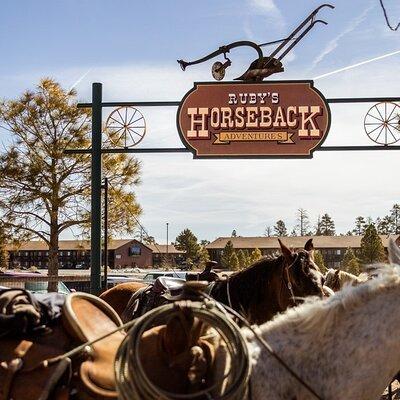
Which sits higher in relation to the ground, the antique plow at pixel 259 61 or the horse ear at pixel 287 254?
the antique plow at pixel 259 61

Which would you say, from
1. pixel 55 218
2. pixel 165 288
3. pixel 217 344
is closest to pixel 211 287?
pixel 165 288

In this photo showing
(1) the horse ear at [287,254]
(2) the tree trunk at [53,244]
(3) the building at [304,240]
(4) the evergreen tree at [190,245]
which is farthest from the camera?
(3) the building at [304,240]

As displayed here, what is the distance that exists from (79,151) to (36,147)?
541 inches

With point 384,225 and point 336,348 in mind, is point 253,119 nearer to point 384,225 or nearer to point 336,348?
point 336,348

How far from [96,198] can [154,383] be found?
827cm

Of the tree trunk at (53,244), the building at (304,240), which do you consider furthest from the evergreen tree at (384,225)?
the tree trunk at (53,244)

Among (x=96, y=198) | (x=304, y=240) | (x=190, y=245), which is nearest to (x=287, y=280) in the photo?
(x=96, y=198)

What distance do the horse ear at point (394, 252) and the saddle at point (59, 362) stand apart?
1.56 meters

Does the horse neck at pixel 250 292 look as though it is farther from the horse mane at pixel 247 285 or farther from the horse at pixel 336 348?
the horse at pixel 336 348

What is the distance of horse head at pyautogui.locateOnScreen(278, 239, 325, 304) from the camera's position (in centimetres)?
750

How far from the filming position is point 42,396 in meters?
3.11

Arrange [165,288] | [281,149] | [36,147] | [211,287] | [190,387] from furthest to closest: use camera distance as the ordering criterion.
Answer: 1. [36,147]
2. [281,149]
3. [165,288]
4. [211,287]
5. [190,387]

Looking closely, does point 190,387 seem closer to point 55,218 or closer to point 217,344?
point 217,344

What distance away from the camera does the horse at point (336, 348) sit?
10.2 ft
